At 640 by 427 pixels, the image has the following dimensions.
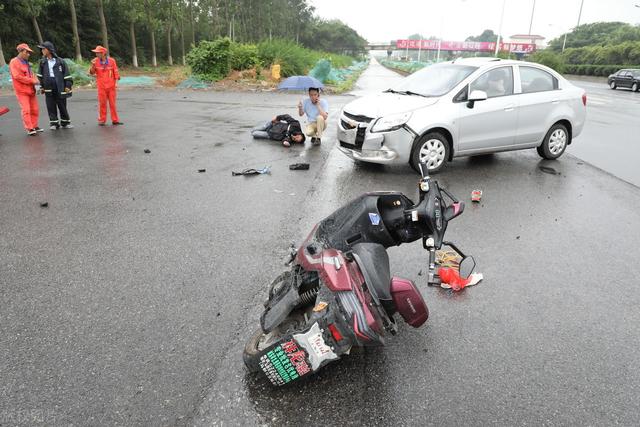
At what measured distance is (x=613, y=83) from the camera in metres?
34.1

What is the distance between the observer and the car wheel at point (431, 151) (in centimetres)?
749

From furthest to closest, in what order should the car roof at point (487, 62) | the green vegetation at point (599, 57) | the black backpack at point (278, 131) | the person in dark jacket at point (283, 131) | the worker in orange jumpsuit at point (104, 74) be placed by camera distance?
the green vegetation at point (599, 57)
the worker in orange jumpsuit at point (104, 74)
the black backpack at point (278, 131)
the person in dark jacket at point (283, 131)
the car roof at point (487, 62)

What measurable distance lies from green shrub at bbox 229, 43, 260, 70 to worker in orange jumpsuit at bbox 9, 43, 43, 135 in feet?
54.8

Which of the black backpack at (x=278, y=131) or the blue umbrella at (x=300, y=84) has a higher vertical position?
the blue umbrella at (x=300, y=84)

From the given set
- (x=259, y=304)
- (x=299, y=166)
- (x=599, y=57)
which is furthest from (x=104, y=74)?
(x=599, y=57)

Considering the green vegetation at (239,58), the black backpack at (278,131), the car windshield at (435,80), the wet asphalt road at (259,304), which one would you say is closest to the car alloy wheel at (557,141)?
the wet asphalt road at (259,304)

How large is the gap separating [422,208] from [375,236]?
384 mm

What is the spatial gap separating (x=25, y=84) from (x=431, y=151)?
877 centimetres

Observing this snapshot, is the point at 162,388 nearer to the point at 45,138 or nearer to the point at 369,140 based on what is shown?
the point at 369,140

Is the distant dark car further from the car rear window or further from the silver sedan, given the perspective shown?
the car rear window

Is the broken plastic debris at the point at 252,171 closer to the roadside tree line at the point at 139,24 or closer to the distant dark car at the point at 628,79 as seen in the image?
the roadside tree line at the point at 139,24

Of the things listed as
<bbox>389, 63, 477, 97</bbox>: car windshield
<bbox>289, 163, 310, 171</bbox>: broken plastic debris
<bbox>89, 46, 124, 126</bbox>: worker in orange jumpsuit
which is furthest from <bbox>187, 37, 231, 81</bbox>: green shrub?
<bbox>289, 163, 310, 171</bbox>: broken plastic debris

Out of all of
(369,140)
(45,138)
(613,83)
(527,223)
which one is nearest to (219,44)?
(45,138)

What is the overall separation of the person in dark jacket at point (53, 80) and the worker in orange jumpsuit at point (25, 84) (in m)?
0.30
